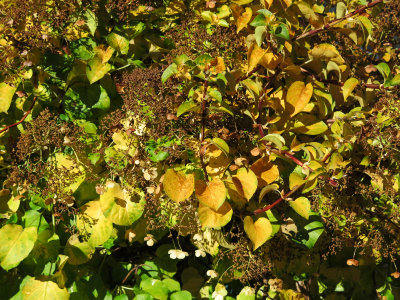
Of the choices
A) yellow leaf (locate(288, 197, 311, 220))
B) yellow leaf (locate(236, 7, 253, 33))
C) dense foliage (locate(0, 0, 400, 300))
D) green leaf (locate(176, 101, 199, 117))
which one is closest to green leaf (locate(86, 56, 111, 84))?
dense foliage (locate(0, 0, 400, 300))

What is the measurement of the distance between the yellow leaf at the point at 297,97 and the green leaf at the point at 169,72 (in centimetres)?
44

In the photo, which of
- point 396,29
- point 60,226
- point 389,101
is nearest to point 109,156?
point 60,226

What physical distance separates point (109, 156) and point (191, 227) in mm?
392

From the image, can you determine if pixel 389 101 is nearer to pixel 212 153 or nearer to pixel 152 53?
pixel 212 153

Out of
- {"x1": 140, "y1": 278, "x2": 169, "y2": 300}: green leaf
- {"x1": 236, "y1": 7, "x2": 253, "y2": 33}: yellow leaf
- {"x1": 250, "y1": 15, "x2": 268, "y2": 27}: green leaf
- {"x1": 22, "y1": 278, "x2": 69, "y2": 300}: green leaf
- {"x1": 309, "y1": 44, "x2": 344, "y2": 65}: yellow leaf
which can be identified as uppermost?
{"x1": 250, "y1": 15, "x2": 268, "y2": 27}: green leaf

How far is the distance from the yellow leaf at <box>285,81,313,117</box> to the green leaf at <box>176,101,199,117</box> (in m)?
0.39

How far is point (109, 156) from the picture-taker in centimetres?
146

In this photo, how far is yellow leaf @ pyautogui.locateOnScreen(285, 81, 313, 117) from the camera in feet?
4.99

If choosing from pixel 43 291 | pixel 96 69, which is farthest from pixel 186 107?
pixel 43 291

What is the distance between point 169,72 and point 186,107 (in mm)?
157

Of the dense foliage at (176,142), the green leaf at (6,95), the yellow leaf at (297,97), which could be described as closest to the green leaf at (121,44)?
the dense foliage at (176,142)

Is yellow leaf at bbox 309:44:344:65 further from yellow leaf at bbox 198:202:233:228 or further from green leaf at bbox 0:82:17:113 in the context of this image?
green leaf at bbox 0:82:17:113

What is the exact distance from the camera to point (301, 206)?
1.40 metres

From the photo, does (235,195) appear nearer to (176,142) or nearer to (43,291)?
(176,142)
